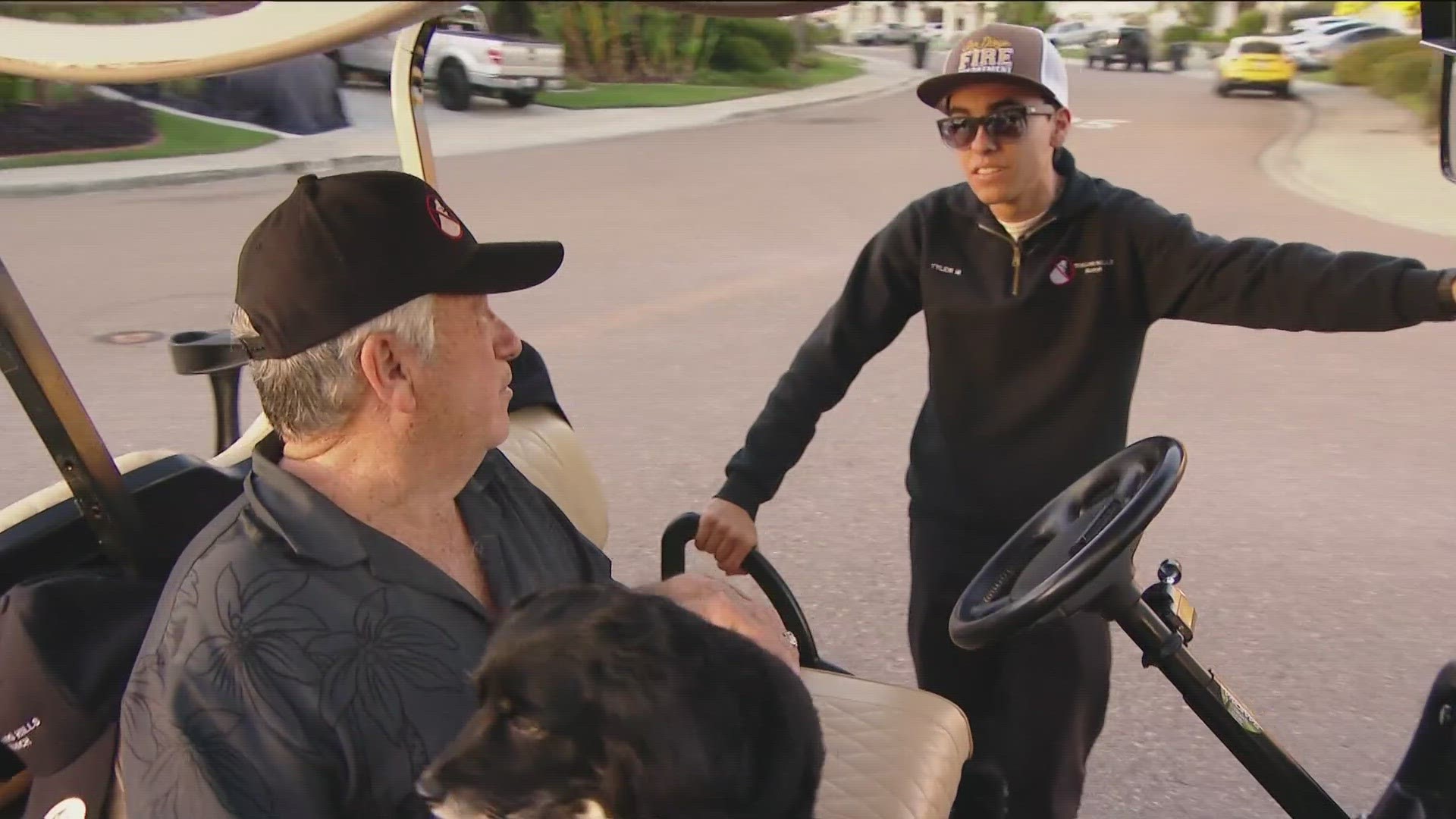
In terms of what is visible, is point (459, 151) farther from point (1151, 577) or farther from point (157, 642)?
point (157, 642)

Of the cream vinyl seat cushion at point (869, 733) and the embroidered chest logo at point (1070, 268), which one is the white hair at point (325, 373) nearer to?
the cream vinyl seat cushion at point (869, 733)

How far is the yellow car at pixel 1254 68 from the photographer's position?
20.0 meters

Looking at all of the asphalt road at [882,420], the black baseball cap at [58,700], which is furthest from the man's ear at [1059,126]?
the black baseball cap at [58,700]

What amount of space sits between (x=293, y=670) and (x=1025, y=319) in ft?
4.91

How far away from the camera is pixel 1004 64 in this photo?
2.32 meters

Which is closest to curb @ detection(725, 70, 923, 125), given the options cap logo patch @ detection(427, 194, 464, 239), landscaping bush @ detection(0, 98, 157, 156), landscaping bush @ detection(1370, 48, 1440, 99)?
landscaping bush @ detection(1370, 48, 1440, 99)

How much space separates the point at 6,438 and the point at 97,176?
5298mm

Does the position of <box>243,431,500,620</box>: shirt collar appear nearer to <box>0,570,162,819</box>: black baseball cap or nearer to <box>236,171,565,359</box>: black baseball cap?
<box>236,171,565,359</box>: black baseball cap

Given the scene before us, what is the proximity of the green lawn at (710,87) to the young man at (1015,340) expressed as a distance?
45.8 feet

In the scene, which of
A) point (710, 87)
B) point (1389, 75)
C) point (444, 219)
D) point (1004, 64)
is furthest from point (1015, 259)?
point (710, 87)

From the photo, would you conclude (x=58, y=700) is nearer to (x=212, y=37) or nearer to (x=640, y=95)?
(x=212, y=37)

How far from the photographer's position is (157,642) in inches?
58.6

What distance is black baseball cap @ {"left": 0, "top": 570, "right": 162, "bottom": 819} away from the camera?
1.55 meters

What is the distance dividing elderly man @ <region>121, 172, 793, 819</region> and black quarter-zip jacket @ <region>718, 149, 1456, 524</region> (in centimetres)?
87
